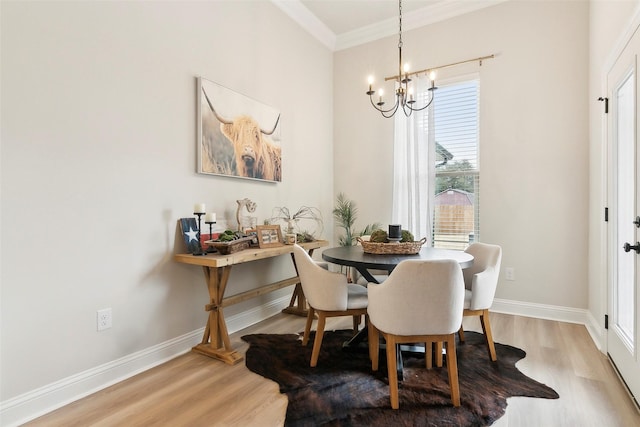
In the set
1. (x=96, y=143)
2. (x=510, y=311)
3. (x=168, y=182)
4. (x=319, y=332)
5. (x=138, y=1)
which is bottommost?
(x=510, y=311)

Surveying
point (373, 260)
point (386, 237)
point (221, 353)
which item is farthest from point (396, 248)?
point (221, 353)

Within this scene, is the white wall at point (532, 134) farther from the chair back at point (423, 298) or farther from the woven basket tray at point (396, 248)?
the chair back at point (423, 298)

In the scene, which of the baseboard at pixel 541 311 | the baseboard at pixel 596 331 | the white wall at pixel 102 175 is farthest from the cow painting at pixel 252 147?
the baseboard at pixel 596 331

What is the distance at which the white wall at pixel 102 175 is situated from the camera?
176cm

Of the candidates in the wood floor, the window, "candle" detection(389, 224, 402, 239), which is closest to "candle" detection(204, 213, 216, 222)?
the wood floor

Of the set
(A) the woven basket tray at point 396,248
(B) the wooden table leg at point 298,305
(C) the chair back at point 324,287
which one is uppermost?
(A) the woven basket tray at point 396,248

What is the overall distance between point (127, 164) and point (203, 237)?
749mm

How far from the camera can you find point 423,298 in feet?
5.77

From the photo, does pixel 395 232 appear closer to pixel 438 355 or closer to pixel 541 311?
pixel 438 355

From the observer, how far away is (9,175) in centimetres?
171

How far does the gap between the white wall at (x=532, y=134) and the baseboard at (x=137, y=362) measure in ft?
0.32

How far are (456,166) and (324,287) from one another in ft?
7.69

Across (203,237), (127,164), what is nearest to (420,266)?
(203,237)

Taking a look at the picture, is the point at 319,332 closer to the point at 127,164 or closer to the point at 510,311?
the point at 127,164
